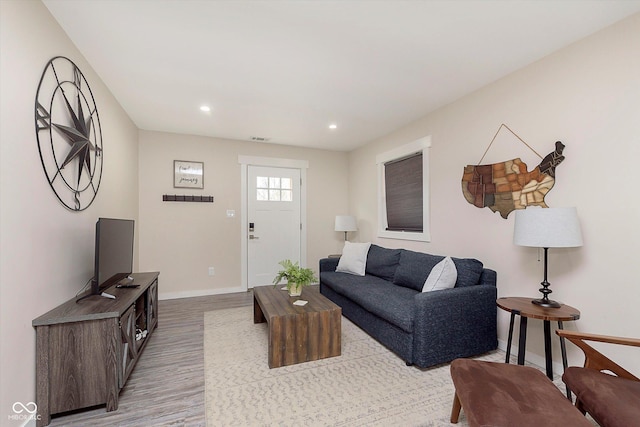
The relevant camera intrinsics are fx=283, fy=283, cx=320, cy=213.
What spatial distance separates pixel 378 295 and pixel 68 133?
2.87 metres

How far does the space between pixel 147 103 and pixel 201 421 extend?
3146mm

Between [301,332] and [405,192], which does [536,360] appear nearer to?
[301,332]

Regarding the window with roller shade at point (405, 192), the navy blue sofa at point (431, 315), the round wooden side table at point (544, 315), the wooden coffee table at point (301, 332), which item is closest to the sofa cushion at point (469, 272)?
the navy blue sofa at point (431, 315)

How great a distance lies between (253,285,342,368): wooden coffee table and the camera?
229 cm

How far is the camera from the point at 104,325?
175 centimetres

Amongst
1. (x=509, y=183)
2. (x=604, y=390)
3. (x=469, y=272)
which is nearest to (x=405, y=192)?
(x=509, y=183)

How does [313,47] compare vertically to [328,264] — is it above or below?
above

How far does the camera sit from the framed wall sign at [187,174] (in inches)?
169

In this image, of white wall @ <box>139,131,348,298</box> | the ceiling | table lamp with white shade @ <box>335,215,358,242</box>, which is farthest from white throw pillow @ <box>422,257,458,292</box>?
→ white wall @ <box>139,131,348,298</box>

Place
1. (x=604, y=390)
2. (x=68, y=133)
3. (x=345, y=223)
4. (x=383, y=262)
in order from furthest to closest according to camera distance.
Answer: (x=345, y=223)
(x=383, y=262)
(x=68, y=133)
(x=604, y=390)

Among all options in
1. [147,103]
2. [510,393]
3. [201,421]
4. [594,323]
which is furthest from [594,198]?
[147,103]

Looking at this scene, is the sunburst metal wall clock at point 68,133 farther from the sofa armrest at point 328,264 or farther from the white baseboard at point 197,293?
the sofa armrest at point 328,264

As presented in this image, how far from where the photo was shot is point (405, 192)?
155 inches

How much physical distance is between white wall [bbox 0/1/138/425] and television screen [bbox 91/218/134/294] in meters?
0.20
